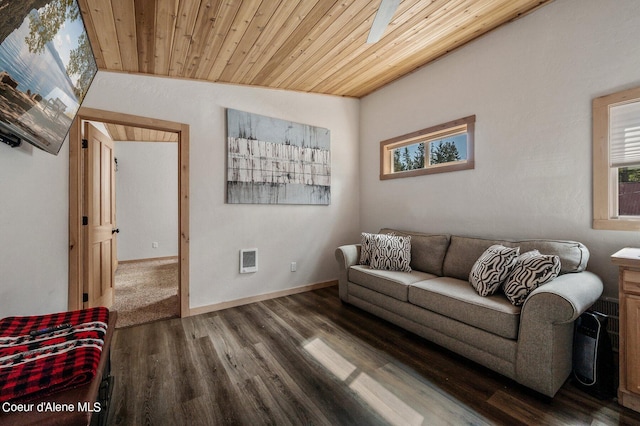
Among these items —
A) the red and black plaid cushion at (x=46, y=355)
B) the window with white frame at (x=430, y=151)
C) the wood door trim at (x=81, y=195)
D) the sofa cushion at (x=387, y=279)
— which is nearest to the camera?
the red and black plaid cushion at (x=46, y=355)

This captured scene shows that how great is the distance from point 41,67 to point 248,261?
2456 mm

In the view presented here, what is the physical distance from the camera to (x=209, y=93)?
3004 mm

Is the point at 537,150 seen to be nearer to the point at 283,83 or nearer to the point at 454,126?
the point at 454,126

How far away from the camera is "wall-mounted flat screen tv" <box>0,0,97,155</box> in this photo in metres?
0.92

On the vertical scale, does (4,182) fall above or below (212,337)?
above

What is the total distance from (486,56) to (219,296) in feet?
12.5

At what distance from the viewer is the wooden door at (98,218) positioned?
2.51 metres

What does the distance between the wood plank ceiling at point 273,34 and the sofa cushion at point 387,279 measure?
2245mm

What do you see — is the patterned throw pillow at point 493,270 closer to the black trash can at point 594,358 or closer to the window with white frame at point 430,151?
the black trash can at point 594,358

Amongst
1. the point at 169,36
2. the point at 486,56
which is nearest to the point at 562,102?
the point at 486,56

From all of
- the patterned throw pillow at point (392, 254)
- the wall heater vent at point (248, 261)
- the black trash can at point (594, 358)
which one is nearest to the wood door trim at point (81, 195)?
the wall heater vent at point (248, 261)

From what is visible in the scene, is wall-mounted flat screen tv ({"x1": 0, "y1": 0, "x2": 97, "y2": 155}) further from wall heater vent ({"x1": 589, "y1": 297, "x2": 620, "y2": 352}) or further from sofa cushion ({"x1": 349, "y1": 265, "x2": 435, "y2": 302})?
wall heater vent ({"x1": 589, "y1": 297, "x2": 620, "y2": 352})

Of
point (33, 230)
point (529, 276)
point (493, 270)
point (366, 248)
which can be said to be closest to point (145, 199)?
point (33, 230)

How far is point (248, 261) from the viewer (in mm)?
3240
